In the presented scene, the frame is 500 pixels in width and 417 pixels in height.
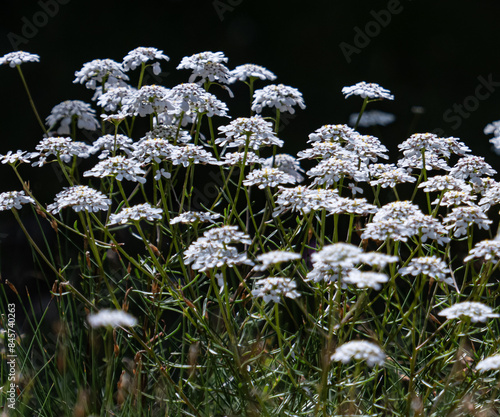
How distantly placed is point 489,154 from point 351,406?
269 cm

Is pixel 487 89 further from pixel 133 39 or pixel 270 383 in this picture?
pixel 270 383

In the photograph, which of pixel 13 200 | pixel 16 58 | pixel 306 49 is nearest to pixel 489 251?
pixel 13 200

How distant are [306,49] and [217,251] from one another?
3.11 meters

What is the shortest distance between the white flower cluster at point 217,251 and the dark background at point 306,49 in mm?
2304

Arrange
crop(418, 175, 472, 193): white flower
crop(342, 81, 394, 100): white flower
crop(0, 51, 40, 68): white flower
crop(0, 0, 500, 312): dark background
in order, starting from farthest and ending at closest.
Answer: crop(0, 0, 500, 312): dark background < crop(0, 51, 40, 68): white flower < crop(342, 81, 394, 100): white flower < crop(418, 175, 472, 193): white flower

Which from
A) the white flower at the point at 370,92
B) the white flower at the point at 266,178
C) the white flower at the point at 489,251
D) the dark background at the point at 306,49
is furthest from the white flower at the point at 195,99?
the dark background at the point at 306,49

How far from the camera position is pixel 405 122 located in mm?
4113

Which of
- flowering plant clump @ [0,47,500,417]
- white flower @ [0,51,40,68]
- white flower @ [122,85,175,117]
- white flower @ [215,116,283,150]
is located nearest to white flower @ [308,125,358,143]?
flowering plant clump @ [0,47,500,417]

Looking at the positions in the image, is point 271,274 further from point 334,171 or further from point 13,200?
point 13,200

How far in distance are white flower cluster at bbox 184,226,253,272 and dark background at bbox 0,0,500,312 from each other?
2304mm

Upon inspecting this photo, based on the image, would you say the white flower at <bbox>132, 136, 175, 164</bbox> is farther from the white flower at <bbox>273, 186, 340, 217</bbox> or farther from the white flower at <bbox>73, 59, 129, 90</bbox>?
the white flower at <bbox>73, 59, 129, 90</bbox>

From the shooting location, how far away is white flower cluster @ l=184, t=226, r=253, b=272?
1.54m

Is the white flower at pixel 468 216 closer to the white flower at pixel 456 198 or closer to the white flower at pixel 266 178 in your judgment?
the white flower at pixel 456 198

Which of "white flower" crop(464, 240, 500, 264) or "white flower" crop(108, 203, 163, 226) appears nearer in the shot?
"white flower" crop(464, 240, 500, 264)
